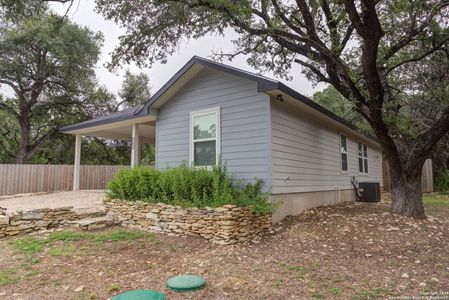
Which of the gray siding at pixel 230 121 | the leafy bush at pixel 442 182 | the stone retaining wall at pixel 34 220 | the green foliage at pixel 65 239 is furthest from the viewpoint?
the leafy bush at pixel 442 182

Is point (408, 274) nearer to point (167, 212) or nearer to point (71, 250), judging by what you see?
point (167, 212)

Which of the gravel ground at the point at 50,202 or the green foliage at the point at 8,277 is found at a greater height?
the gravel ground at the point at 50,202

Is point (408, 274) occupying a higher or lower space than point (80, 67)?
lower

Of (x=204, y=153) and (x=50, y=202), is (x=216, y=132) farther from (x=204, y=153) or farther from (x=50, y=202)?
(x=50, y=202)

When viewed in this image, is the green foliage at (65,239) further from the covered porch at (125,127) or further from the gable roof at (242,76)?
the gable roof at (242,76)

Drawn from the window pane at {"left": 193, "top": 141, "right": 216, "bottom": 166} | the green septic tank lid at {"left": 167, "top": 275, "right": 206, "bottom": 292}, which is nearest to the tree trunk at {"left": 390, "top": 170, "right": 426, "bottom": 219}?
the window pane at {"left": 193, "top": 141, "right": 216, "bottom": 166}

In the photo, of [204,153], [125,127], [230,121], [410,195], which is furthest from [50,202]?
[410,195]

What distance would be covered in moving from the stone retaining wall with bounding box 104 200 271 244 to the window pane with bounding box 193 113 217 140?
2.07 metres

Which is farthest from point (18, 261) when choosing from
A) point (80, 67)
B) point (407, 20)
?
point (80, 67)

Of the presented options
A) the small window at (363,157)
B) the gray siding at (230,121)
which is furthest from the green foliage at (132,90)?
the small window at (363,157)

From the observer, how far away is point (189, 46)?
7.77 metres

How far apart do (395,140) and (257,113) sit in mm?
3564

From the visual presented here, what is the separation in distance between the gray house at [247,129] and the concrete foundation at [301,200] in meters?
0.02

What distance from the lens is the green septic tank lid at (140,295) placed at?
130 inches
